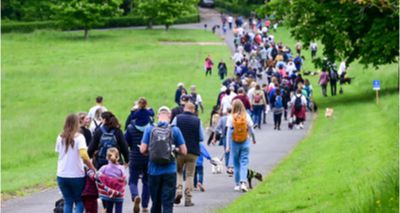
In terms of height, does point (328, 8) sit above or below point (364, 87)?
above

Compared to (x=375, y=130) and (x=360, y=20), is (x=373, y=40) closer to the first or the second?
(x=360, y=20)

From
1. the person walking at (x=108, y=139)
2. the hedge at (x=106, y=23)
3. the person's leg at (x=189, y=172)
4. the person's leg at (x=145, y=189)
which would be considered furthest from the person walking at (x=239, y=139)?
the hedge at (x=106, y=23)

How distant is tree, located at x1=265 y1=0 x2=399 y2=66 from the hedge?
2136 inches

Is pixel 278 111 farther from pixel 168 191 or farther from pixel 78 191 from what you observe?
pixel 78 191

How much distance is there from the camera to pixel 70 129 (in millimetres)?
13070

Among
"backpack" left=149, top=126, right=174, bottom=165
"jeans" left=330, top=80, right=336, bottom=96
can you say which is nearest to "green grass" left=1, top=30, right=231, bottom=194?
"jeans" left=330, top=80, right=336, bottom=96

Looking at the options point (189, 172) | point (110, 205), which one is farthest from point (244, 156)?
point (110, 205)

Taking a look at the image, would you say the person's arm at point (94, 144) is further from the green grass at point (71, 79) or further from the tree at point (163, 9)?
the tree at point (163, 9)

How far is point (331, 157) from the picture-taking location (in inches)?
846

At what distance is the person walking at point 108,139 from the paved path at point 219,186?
6.77ft

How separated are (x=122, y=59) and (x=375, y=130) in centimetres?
4109

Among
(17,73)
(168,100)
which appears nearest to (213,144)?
(168,100)

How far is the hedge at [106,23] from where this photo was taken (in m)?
90.7

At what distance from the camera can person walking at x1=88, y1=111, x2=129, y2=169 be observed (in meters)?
14.4
